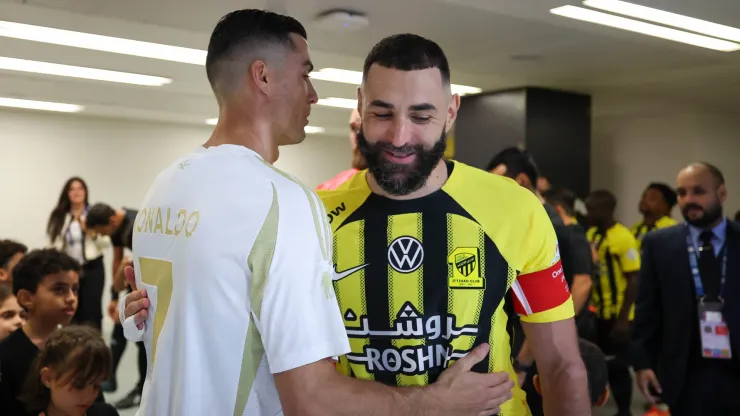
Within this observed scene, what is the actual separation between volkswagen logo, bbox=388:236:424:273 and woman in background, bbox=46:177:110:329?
14.0ft

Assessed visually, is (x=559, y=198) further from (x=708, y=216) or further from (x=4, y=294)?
(x=4, y=294)

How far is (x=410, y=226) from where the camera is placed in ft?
4.96

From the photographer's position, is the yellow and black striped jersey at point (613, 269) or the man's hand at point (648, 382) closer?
the man's hand at point (648, 382)

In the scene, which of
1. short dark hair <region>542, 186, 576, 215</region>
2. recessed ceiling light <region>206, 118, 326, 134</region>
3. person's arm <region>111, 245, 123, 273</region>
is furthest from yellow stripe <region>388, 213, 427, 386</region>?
recessed ceiling light <region>206, 118, 326, 134</region>

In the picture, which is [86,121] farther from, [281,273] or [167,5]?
[281,273]

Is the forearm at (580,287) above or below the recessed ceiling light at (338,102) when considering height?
below

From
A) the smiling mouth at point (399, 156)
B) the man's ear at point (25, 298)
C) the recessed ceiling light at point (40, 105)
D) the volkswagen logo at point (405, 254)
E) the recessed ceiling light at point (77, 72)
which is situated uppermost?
the recessed ceiling light at point (40, 105)

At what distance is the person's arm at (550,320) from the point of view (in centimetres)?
149

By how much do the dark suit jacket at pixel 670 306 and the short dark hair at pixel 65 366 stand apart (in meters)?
2.30

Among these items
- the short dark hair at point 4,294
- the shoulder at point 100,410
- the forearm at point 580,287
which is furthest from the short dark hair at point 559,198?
the short dark hair at point 4,294

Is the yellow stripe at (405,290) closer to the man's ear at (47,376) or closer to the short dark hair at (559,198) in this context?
the man's ear at (47,376)

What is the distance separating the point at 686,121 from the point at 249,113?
31.9 feet

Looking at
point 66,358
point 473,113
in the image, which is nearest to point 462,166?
point 66,358

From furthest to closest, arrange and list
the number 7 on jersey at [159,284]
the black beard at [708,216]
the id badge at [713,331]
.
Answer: the black beard at [708,216]
the id badge at [713,331]
the number 7 on jersey at [159,284]
